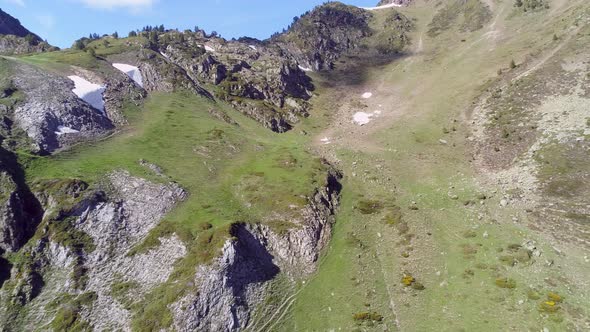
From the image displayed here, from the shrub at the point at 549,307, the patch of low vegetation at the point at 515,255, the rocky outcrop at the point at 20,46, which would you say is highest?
the rocky outcrop at the point at 20,46

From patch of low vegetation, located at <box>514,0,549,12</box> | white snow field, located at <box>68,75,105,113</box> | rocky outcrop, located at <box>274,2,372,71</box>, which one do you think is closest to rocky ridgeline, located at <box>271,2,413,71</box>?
rocky outcrop, located at <box>274,2,372,71</box>

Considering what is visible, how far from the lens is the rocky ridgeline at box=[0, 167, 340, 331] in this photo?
39281mm

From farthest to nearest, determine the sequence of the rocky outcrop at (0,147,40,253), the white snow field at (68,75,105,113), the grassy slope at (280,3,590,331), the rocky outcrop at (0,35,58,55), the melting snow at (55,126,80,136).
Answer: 1. the rocky outcrop at (0,35,58,55)
2. the white snow field at (68,75,105,113)
3. the melting snow at (55,126,80,136)
4. the rocky outcrop at (0,147,40,253)
5. the grassy slope at (280,3,590,331)

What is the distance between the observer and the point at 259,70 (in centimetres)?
13388

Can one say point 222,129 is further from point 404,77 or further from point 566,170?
point 404,77

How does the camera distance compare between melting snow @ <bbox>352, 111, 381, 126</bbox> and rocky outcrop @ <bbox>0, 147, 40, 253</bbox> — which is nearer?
rocky outcrop @ <bbox>0, 147, 40, 253</bbox>

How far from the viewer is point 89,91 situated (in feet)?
272

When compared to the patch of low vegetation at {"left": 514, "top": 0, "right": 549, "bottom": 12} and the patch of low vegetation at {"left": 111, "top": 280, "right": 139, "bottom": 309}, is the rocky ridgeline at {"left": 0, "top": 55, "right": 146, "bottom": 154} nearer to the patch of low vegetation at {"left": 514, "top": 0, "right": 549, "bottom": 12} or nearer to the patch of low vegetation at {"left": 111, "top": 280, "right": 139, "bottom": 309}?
the patch of low vegetation at {"left": 111, "top": 280, "right": 139, "bottom": 309}

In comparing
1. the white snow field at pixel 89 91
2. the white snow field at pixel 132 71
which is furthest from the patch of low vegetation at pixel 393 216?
the white snow field at pixel 132 71

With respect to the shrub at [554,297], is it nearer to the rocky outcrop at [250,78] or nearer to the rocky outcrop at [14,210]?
the rocky outcrop at [14,210]

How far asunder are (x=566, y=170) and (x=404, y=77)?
3311 inches

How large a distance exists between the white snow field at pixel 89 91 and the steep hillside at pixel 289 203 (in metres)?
0.64

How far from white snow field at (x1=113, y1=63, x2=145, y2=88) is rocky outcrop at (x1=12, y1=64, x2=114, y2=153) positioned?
67.4 feet

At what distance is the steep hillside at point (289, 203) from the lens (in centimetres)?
4000
